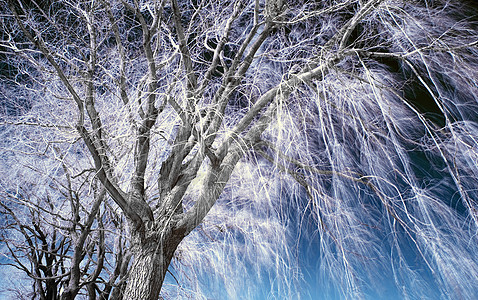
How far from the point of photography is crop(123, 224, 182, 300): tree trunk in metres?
2.34

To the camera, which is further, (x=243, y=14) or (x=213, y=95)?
(x=243, y=14)

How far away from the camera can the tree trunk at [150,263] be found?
234 cm

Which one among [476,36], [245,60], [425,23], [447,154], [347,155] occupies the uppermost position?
[245,60]

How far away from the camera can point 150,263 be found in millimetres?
2416

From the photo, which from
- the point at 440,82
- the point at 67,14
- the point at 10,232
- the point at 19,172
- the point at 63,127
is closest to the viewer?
the point at 440,82

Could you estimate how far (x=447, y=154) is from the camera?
207 cm

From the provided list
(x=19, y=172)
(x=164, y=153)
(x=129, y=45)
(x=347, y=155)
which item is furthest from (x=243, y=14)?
(x=19, y=172)

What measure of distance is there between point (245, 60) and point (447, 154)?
74.4 inches

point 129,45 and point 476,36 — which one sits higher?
point 129,45

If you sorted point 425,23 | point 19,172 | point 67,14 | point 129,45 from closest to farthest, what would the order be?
point 425,23, point 67,14, point 129,45, point 19,172

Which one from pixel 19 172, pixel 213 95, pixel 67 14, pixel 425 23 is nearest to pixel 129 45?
pixel 67 14

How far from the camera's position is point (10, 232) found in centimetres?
448

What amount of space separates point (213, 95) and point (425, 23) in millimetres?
1892

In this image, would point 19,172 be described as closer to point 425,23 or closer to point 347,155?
point 347,155
